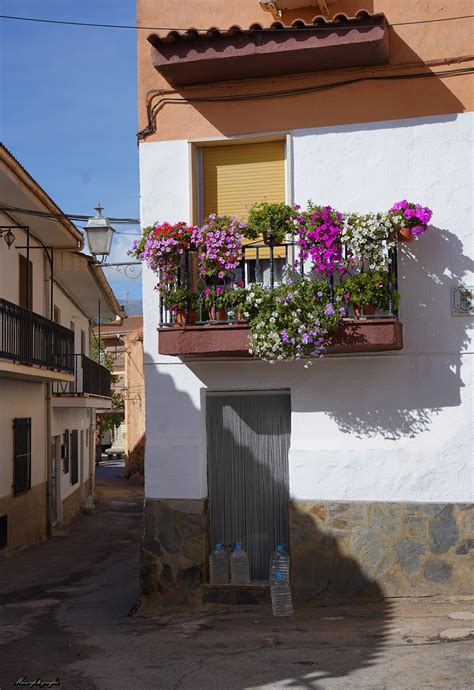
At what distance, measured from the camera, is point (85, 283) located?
2388cm

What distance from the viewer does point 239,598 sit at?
1026cm

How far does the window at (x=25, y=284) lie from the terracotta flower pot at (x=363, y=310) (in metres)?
10.8

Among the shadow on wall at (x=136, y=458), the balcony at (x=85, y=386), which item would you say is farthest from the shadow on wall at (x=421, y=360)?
the shadow on wall at (x=136, y=458)

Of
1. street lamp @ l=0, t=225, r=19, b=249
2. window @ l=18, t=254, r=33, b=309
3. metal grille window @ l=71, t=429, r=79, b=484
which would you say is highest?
street lamp @ l=0, t=225, r=19, b=249

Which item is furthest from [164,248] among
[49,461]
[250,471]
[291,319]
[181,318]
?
[49,461]

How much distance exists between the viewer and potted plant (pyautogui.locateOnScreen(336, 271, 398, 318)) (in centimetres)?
951

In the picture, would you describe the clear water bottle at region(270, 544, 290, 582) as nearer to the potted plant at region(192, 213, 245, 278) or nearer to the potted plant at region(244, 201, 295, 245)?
the potted plant at region(192, 213, 245, 278)

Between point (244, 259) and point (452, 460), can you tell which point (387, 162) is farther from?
point (452, 460)

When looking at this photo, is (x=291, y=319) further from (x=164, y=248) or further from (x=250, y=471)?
(x=250, y=471)

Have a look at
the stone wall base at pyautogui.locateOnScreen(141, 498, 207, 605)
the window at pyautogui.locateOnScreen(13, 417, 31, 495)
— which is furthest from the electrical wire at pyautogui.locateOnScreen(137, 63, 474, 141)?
the window at pyautogui.locateOnScreen(13, 417, 31, 495)

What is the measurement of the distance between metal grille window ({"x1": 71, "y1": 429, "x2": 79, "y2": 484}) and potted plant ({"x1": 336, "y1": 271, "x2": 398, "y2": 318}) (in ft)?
58.6

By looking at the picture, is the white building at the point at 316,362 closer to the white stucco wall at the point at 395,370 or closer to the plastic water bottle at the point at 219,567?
the white stucco wall at the point at 395,370

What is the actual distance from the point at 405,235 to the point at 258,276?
1.70m

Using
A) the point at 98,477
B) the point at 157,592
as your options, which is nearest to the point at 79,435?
the point at 98,477
